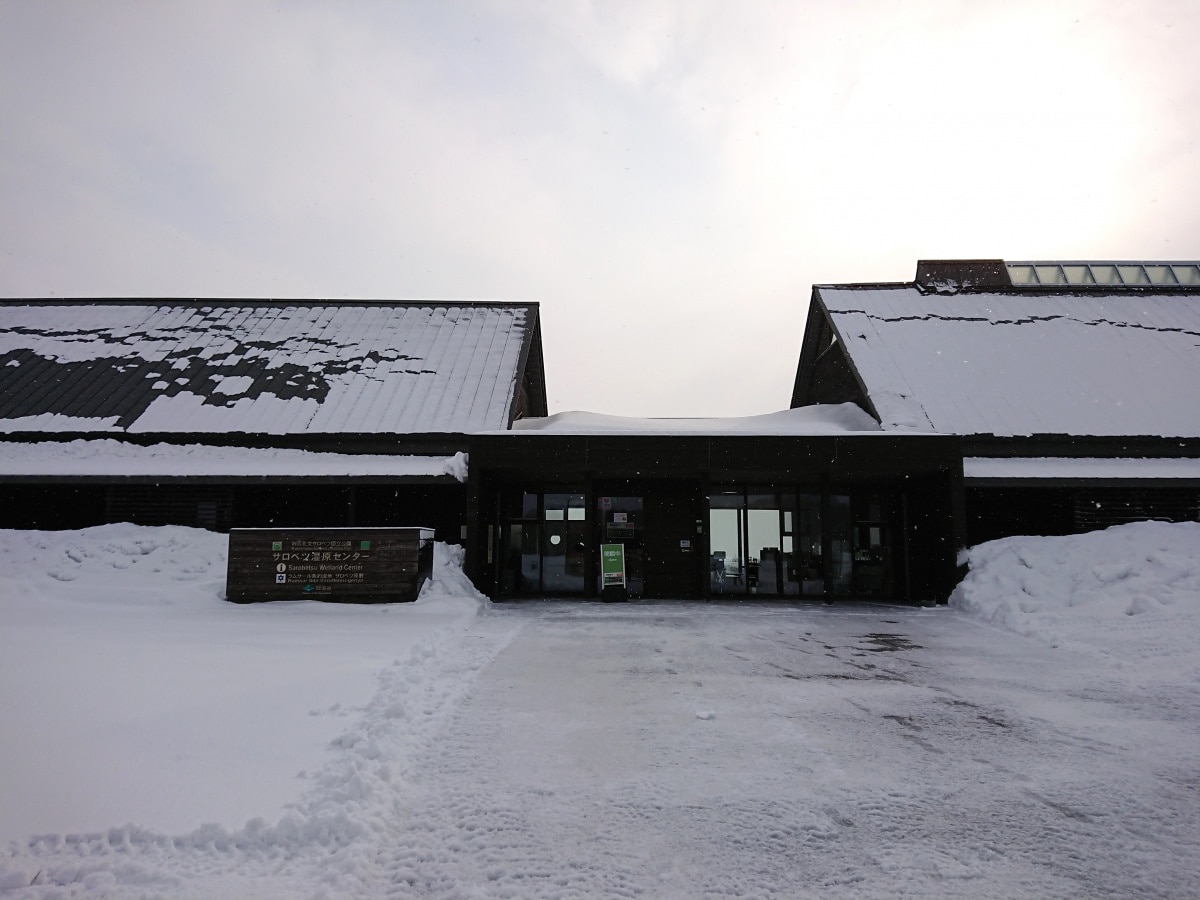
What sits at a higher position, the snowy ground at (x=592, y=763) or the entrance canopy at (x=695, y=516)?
the entrance canopy at (x=695, y=516)

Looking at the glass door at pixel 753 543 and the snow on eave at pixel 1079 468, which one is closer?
the snow on eave at pixel 1079 468

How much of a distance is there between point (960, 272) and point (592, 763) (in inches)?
1225

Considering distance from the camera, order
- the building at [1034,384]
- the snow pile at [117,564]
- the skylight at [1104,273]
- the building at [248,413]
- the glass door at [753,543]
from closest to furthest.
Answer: the snow pile at [117,564] < the building at [1034,384] < the glass door at [753,543] < the building at [248,413] < the skylight at [1104,273]

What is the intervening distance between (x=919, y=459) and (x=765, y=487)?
4.02 meters

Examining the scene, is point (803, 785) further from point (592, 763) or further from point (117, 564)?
point (117, 564)

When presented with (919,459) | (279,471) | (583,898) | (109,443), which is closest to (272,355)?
(109,443)

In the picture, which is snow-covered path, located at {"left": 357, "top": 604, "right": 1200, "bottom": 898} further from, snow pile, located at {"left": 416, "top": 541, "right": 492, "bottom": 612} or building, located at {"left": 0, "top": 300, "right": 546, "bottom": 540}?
building, located at {"left": 0, "top": 300, "right": 546, "bottom": 540}

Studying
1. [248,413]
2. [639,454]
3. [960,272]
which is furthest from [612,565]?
[960,272]

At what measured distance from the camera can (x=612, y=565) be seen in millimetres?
17828

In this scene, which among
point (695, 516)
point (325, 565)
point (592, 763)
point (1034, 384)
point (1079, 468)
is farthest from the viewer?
point (1034, 384)

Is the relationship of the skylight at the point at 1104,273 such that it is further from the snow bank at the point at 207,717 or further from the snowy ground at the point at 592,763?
the snow bank at the point at 207,717

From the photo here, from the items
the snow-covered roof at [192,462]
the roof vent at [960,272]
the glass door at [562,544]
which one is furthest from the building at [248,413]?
the roof vent at [960,272]

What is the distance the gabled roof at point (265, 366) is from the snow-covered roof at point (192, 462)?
2.27ft

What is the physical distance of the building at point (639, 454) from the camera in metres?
17.7
